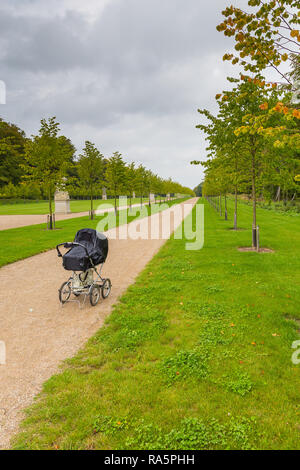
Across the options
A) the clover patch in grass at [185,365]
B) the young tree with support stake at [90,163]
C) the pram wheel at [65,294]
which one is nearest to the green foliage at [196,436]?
the clover patch in grass at [185,365]

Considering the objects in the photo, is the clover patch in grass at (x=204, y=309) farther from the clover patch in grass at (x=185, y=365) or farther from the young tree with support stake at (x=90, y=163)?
the young tree with support stake at (x=90, y=163)

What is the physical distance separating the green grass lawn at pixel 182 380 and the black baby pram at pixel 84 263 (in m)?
0.72

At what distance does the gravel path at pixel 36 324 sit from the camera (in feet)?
11.6

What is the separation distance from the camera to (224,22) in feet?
15.0

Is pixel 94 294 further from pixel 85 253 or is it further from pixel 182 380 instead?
pixel 182 380

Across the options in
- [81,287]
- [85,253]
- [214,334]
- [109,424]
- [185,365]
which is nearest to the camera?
[109,424]

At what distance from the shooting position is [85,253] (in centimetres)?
614

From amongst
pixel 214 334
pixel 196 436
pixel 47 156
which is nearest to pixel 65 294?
pixel 214 334

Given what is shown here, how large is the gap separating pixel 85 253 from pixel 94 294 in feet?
3.72

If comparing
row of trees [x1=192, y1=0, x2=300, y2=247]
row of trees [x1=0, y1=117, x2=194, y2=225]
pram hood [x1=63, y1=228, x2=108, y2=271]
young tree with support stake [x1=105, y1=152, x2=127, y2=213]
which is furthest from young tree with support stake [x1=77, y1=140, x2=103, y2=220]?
pram hood [x1=63, y1=228, x2=108, y2=271]

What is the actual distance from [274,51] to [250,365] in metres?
5.26

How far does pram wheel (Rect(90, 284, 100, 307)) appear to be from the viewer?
247 inches

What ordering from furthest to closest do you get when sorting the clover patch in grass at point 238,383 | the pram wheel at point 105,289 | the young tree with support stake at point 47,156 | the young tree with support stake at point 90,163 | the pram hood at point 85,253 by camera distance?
the young tree with support stake at point 90,163, the young tree with support stake at point 47,156, the pram wheel at point 105,289, the pram hood at point 85,253, the clover patch in grass at point 238,383

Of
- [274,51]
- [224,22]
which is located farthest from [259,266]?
[224,22]
